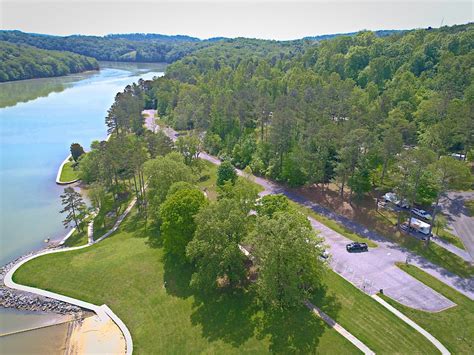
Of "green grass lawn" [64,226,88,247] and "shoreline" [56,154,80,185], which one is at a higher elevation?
"shoreline" [56,154,80,185]

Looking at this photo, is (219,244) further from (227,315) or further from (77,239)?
(77,239)

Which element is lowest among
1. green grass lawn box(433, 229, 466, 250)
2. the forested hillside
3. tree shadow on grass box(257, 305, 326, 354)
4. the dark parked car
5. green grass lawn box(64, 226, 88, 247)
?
→ green grass lawn box(64, 226, 88, 247)

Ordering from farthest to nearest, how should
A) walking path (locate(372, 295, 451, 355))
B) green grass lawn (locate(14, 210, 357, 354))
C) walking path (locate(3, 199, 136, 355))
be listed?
walking path (locate(3, 199, 136, 355)), green grass lawn (locate(14, 210, 357, 354)), walking path (locate(372, 295, 451, 355))

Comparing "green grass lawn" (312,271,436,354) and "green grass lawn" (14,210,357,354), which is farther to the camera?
"green grass lawn" (14,210,357,354)

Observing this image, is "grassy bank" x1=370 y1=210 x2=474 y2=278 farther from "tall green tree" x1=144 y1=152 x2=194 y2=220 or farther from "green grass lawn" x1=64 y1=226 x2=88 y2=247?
"green grass lawn" x1=64 y1=226 x2=88 y2=247

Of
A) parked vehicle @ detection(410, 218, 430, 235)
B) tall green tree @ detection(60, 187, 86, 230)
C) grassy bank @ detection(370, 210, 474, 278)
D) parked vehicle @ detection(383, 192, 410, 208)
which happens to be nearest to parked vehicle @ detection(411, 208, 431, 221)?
parked vehicle @ detection(383, 192, 410, 208)

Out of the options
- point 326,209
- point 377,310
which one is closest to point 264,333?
point 377,310

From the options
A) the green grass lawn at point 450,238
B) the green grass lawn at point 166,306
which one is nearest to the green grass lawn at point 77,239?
the green grass lawn at point 166,306

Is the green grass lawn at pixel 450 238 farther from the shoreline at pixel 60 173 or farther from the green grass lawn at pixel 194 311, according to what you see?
the shoreline at pixel 60 173
